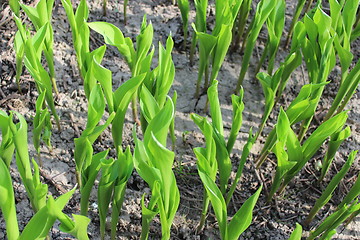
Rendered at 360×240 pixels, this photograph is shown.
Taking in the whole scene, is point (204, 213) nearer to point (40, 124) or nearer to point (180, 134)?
point (180, 134)

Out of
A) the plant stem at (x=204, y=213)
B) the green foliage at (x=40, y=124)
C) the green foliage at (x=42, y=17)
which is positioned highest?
the green foliage at (x=42, y=17)

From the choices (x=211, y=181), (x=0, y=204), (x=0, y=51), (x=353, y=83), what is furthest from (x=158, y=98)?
(x=0, y=51)

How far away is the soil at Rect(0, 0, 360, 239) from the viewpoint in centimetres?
159

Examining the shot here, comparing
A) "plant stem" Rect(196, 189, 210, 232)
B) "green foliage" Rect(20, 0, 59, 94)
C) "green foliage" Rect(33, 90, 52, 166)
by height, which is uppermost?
"green foliage" Rect(20, 0, 59, 94)

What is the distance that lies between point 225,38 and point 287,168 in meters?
0.50

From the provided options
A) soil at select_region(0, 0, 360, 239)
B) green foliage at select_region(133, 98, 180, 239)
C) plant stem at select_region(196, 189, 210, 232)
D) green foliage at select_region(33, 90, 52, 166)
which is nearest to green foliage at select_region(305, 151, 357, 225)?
soil at select_region(0, 0, 360, 239)

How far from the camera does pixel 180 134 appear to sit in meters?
1.83

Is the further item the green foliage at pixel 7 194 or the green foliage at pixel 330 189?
the green foliage at pixel 330 189

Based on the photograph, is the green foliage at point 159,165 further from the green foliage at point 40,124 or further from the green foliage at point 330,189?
the green foliage at point 330,189

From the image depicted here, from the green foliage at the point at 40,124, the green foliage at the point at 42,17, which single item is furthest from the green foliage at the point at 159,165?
the green foliage at the point at 42,17

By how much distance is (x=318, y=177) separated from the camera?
69.2 inches

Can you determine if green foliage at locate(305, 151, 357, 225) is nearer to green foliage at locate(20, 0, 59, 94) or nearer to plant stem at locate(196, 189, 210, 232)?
plant stem at locate(196, 189, 210, 232)

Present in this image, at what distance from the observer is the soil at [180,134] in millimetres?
1586

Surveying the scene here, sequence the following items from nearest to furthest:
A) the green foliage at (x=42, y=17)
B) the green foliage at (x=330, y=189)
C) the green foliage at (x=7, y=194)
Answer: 1. the green foliage at (x=7, y=194)
2. the green foliage at (x=330, y=189)
3. the green foliage at (x=42, y=17)
